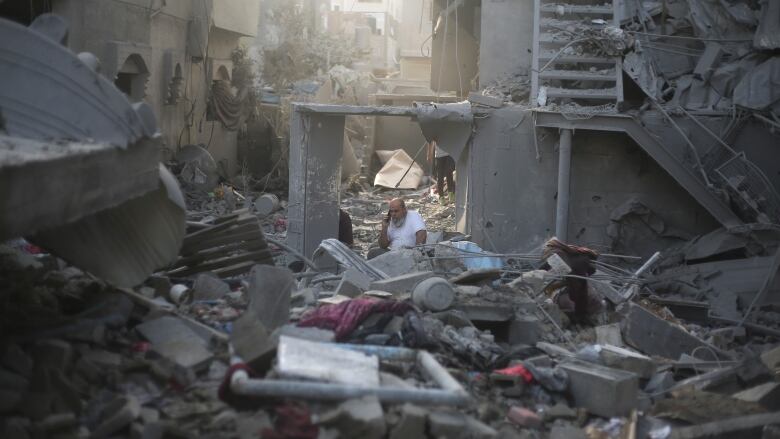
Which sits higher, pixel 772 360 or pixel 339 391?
pixel 339 391

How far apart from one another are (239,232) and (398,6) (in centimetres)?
5480

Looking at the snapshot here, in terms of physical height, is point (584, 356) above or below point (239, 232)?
below

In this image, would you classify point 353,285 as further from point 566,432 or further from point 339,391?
point 339,391

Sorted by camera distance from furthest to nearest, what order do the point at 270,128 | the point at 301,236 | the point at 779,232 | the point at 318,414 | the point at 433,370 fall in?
the point at 270,128, the point at 301,236, the point at 779,232, the point at 433,370, the point at 318,414

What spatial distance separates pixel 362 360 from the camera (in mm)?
5363

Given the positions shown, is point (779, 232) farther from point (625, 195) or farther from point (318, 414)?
point (318, 414)

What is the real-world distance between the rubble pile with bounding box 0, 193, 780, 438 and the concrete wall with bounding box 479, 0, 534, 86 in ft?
22.9

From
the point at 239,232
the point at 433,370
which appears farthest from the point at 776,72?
the point at 433,370

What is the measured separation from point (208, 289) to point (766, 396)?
14.0 ft

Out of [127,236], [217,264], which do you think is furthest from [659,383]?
[127,236]

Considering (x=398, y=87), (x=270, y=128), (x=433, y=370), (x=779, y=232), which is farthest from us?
(x=398, y=87)

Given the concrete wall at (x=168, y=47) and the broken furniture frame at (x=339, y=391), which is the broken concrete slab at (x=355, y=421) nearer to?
the broken furniture frame at (x=339, y=391)

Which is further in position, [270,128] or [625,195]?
[270,128]

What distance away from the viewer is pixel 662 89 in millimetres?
14578
